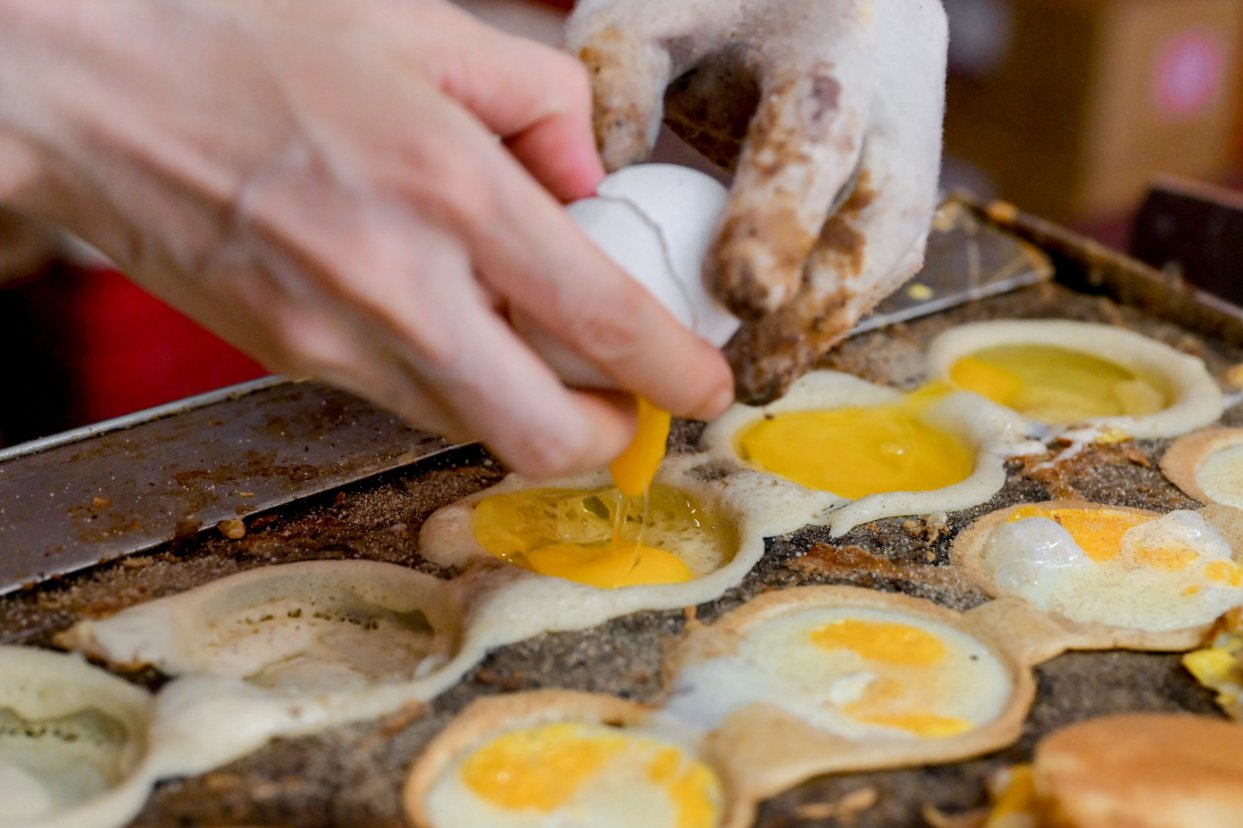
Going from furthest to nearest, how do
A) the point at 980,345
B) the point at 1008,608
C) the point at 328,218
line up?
the point at 980,345 → the point at 1008,608 → the point at 328,218

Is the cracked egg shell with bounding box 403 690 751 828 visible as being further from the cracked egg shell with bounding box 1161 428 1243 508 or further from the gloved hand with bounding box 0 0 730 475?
the cracked egg shell with bounding box 1161 428 1243 508

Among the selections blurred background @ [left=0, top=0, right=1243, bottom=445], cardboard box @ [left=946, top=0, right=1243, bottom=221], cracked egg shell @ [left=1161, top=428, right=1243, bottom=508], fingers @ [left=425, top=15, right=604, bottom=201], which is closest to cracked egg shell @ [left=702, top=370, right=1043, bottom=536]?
cracked egg shell @ [left=1161, top=428, right=1243, bottom=508]

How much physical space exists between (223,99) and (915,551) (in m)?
1.28

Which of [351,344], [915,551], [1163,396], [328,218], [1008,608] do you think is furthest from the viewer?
[1163,396]

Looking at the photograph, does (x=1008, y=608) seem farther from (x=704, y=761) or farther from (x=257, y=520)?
(x=257, y=520)

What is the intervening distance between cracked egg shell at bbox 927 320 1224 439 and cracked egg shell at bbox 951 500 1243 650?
0.37 metres

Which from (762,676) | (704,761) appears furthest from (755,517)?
(704,761)

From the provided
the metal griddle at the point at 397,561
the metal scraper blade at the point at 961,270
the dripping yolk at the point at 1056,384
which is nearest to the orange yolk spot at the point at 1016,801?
the metal griddle at the point at 397,561

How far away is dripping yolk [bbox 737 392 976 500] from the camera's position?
228cm

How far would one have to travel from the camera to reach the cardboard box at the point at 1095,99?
5352 millimetres

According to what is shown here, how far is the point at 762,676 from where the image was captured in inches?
66.6

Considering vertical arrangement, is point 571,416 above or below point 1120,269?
above

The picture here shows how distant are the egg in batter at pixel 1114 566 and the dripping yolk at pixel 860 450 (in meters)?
0.25

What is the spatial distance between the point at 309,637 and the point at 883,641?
879 mm
